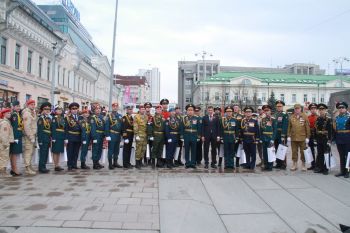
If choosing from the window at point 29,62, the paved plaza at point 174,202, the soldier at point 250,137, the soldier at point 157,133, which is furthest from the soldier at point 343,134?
the window at point 29,62

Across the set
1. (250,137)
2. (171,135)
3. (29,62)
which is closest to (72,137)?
(171,135)

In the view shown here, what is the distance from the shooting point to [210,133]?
10.6 meters

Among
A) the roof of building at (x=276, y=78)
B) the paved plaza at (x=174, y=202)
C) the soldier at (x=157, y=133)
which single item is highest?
the roof of building at (x=276, y=78)

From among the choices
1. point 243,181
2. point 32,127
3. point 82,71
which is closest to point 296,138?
point 243,181

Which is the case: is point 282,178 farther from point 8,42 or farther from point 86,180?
point 8,42

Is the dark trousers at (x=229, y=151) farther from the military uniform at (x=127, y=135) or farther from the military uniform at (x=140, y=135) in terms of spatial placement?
the military uniform at (x=127, y=135)

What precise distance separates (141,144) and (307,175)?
4916 mm

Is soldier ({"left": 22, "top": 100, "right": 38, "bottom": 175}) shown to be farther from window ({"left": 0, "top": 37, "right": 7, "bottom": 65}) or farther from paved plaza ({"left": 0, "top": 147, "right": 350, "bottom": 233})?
window ({"left": 0, "top": 37, "right": 7, "bottom": 65})

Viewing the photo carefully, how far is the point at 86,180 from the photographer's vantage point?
27.8ft

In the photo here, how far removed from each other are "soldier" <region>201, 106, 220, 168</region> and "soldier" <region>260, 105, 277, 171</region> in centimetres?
138

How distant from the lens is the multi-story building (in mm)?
22906

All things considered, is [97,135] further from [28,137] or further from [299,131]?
[299,131]

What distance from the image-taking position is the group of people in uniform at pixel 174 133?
982 centimetres

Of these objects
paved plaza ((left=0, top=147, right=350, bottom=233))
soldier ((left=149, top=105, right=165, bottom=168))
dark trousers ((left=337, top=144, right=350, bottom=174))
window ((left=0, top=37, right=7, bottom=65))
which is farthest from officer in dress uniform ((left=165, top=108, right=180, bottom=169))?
window ((left=0, top=37, right=7, bottom=65))
